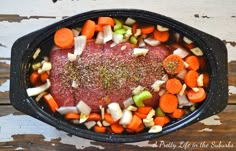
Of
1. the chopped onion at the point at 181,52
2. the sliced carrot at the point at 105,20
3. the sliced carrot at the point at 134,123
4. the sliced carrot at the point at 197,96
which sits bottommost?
the sliced carrot at the point at 134,123

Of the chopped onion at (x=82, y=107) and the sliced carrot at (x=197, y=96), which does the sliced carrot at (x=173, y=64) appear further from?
the chopped onion at (x=82, y=107)

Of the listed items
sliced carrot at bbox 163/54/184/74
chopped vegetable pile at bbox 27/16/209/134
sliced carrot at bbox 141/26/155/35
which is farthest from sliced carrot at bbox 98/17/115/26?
sliced carrot at bbox 163/54/184/74

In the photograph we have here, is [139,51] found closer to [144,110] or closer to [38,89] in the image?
[144,110]

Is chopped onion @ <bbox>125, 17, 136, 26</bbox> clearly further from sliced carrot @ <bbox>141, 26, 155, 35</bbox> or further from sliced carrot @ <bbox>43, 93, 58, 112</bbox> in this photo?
sliced carrot @ <bbox>43, 93, 58, 112</bbox>

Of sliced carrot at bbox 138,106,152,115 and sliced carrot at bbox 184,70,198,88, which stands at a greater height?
sliced carrot at bbox 184,70,198,88

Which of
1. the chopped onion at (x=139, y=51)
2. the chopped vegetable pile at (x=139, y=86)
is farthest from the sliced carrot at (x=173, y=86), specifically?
the chopped onion at (x=139, y=51)

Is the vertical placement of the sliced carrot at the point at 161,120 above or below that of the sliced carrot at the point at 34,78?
below
